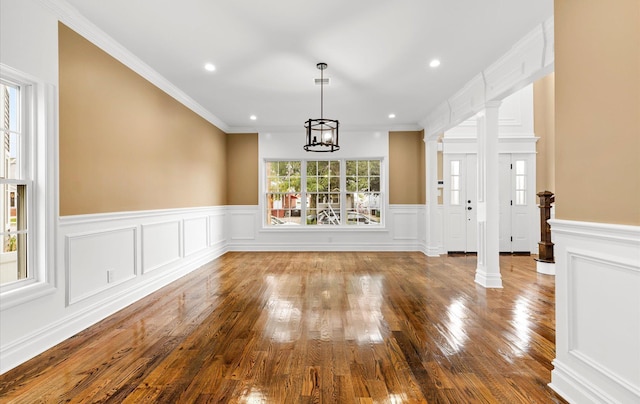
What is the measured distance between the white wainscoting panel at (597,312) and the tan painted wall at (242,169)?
614 centimetres

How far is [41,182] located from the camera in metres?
2.56

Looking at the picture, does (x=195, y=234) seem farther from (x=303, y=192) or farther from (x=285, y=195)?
(x=303, y=192)

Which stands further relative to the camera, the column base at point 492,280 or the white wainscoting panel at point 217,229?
the white wainscoting panel at point 217,229

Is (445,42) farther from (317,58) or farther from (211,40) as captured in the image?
(211,40)

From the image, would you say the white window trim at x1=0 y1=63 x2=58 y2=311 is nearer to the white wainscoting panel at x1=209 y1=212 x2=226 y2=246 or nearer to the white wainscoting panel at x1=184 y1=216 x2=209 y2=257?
the white wainscoting panel at x1=184 y1=216 x2=209 y2=257

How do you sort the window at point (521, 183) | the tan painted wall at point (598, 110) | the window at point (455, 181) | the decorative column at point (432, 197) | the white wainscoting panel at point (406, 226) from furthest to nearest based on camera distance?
1. the white wainscoting panel at point (406, 226)
2. the window at point (455, 181)
3. the window at point (521, 183)
4. the decorative column at point (432, 197)
5. the tan painted wall at point (598, 110)

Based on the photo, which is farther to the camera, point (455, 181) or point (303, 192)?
point (303, 192)

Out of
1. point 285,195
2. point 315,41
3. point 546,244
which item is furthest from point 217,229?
point 546,244

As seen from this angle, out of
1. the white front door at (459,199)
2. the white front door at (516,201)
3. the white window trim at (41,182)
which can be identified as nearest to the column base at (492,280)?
the white front door at (459,199)

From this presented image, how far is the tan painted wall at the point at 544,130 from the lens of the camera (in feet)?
22.1

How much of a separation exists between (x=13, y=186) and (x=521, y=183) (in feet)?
25.7

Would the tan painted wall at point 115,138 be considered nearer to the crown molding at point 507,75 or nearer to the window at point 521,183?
the crown molding at point 507,75

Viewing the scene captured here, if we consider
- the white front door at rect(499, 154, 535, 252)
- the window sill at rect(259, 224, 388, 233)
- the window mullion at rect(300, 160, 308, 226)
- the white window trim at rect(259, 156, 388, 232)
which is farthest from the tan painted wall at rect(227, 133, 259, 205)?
the white front door at rect(499, 154, 535, 252)

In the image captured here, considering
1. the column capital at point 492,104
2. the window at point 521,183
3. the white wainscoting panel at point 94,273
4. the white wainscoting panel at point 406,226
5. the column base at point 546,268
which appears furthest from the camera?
the white wainscoting panel at point 406,226
